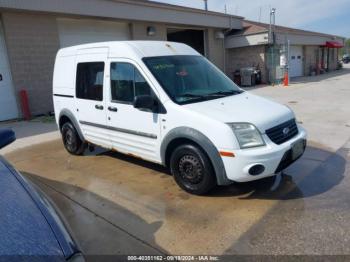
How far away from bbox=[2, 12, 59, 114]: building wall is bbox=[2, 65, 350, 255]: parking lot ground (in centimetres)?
688

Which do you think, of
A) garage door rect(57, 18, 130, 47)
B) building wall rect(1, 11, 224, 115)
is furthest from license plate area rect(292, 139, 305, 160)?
garage door rect(57, 18, 130, 47)

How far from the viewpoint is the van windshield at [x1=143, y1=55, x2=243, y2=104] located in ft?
14.0

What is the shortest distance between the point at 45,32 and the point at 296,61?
20414mm

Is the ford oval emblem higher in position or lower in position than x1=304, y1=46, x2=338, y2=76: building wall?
lower

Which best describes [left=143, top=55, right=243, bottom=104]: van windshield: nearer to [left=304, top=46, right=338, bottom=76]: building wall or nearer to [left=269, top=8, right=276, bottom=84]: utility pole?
[left=269, top=8, right=276, bottom=84]: utility pole

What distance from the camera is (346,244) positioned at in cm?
294

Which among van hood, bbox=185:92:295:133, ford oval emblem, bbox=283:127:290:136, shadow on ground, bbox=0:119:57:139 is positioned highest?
van hood, bbox=185:92:295:133

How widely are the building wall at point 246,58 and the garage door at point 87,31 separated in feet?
31.6

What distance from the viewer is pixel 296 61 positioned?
84.3ft

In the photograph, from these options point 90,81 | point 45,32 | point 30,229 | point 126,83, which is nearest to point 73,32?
point 45,32

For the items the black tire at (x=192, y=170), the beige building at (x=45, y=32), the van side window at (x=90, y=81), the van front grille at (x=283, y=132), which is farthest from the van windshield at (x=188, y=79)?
the beige building at (x=45, y=32)

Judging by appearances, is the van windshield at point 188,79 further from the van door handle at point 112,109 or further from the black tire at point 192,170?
the van door handle at point 112,109

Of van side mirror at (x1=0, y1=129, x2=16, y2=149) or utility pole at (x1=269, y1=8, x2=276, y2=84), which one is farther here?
utility pole at (x1=269, y1=8, x2=276, y2=84)

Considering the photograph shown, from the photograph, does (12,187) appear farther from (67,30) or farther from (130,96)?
(67,30)
